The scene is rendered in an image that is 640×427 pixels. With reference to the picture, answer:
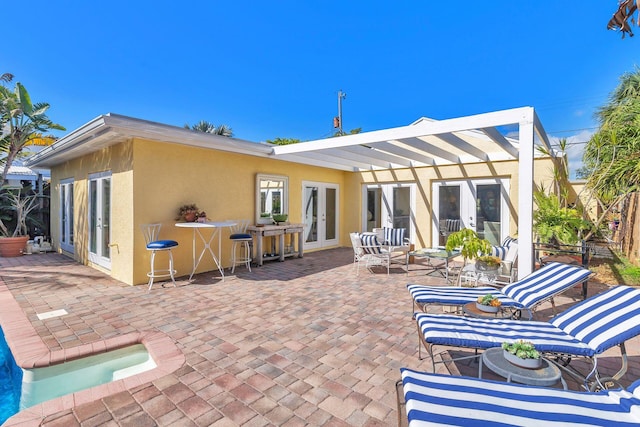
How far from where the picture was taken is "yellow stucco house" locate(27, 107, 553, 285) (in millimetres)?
6238

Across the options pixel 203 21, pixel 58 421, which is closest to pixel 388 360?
pixel 58 421

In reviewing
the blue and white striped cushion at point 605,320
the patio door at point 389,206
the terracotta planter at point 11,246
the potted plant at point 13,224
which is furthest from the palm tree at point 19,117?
the blue and white striped cushion at point 605,320

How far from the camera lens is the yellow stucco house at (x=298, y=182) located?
624 centimetres

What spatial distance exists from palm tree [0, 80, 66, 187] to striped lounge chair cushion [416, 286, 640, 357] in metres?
12.9

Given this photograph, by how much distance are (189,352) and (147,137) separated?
4.87m

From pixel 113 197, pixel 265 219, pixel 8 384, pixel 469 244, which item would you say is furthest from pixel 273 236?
pixel 8 384

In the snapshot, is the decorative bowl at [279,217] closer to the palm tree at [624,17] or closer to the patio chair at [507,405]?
the patio chair at [507,405]

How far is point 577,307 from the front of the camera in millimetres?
3361

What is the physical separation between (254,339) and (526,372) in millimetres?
2975

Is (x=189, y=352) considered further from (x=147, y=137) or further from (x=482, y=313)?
(x=147, y=137)

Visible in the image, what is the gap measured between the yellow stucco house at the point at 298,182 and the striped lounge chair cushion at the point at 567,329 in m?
1.81

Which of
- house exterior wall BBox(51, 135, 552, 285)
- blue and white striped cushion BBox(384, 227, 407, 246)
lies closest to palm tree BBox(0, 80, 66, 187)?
house exterior wall BBox(51, 135, 552, 285)

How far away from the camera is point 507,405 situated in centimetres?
193

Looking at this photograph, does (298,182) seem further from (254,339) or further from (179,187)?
(254,339)
